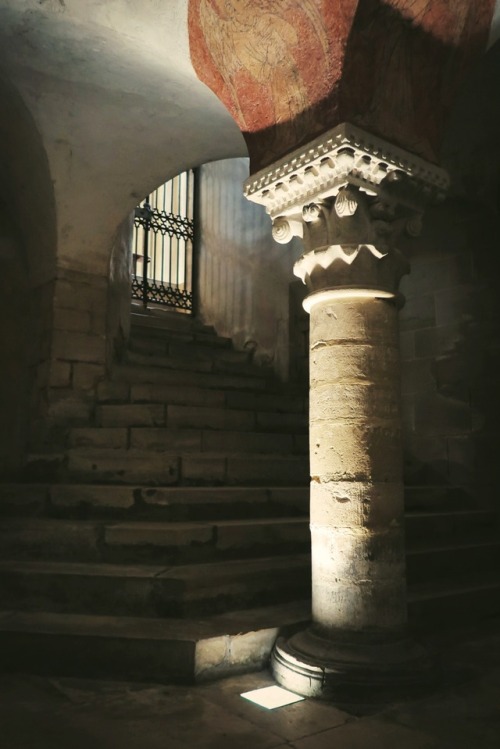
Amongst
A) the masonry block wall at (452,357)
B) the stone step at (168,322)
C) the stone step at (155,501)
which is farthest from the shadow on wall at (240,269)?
the stone step at (155,501)

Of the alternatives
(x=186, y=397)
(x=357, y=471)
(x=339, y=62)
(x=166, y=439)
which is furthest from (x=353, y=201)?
(x=186, y=397)

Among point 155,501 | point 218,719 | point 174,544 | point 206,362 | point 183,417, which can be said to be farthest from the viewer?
point 206,362

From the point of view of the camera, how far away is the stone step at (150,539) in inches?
126

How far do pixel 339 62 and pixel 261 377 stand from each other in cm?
397

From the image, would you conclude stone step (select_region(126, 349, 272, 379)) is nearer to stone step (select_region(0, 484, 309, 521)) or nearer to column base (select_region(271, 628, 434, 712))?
stone step (select_region(0, 484, 309, 521))

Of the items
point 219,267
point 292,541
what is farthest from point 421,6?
point 219,267

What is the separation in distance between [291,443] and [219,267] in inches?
155

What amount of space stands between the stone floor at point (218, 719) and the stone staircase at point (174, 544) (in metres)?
0.13

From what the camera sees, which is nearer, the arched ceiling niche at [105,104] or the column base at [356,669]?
the column base at [356,669]

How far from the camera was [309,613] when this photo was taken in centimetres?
298

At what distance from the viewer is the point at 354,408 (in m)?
2.62

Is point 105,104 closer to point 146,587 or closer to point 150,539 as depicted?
point 150,539

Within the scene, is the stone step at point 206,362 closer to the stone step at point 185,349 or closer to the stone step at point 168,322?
the stone step at point 185,349

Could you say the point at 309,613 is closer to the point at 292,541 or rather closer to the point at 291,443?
the point at 292,541
